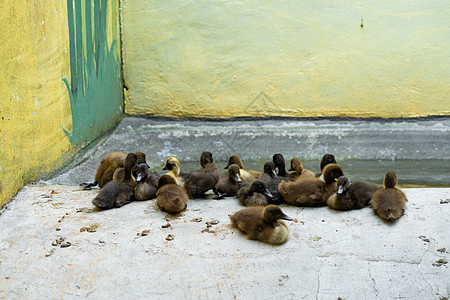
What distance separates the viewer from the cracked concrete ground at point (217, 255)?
9.07ft

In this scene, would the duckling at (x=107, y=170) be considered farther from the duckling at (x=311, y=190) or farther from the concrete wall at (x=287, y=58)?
the concrete wall at (x=287, y=58)

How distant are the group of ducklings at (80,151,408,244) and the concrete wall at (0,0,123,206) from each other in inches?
24.9

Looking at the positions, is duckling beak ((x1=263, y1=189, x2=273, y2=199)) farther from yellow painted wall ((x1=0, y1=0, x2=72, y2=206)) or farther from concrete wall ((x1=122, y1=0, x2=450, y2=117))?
concrete wall ((x1=122, y1=0, x2=450, y2=117))

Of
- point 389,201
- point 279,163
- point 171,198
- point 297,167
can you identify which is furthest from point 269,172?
point 389,201

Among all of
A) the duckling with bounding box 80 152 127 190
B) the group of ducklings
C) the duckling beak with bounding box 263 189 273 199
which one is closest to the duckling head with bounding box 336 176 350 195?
the group of ducklings

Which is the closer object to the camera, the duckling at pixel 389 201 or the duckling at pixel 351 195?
the duckling at pixel 389 201

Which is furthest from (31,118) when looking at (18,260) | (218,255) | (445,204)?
(445,204)

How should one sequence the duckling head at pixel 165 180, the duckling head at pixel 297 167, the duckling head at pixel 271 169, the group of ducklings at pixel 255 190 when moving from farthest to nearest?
the duckling head at pixel 297 167 → the duckling head at pixel 271 169 → the duckling head at pixel 165 180 → the group of ducklings at pixel 255 190

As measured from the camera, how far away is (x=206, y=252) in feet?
10.4

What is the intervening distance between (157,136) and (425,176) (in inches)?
131

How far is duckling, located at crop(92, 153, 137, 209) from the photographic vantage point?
395cm

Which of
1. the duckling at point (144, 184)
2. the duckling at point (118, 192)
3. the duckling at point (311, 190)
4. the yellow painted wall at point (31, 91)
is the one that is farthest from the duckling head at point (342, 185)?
the yellow painted wall at point (31, 91)

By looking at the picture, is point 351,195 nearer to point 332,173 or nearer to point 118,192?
point 332,173

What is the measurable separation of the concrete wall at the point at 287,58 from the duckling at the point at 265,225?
3803mm
